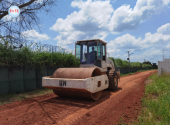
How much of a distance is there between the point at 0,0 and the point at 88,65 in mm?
5823

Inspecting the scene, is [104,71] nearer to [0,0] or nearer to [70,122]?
[70,122]

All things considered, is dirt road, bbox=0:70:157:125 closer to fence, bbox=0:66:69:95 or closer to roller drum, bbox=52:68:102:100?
roller drum, bbox=52:68:102:100

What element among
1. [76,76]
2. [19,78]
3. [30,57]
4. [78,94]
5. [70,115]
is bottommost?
[70,115]

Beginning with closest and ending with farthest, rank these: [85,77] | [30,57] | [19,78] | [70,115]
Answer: [70,115]
[85,77]
[19,78]
[30,57]

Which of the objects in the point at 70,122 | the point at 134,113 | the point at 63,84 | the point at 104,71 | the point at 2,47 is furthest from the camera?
the point at 104,71

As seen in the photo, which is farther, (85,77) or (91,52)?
(91,52)

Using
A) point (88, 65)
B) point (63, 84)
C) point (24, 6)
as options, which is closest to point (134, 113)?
point (63, 84)

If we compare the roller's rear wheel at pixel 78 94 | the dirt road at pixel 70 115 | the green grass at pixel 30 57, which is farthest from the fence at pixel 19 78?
the roller's rear wheel at pixel 78 94

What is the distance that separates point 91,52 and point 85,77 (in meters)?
2.44

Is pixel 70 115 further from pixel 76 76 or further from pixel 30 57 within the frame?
pixel 30 57

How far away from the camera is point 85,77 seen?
5.77 metres

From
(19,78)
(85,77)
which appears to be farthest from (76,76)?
(19,78)

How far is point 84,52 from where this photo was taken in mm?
8203

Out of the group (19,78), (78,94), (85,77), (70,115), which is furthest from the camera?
(19,78)
